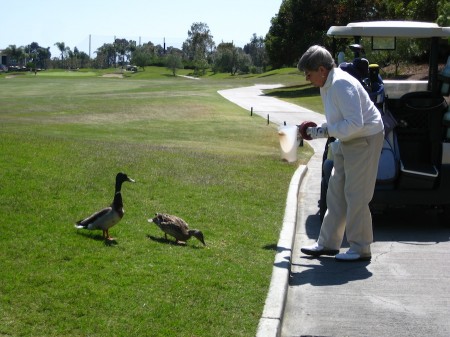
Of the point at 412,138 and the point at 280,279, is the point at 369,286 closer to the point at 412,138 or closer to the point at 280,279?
the point at 280,279

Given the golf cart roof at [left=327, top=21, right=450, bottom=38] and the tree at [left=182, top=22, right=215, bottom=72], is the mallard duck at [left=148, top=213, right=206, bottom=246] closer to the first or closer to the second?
the golf cart roof at [left=327, top=21, right=450, bottom=38]

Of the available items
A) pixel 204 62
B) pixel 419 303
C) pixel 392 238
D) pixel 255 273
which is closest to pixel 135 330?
pixel 255 273

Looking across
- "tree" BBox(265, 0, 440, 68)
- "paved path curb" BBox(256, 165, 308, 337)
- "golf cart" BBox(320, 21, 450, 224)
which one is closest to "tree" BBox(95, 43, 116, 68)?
"tree" BBox(265, 0, 440, 68)

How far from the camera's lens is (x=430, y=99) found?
9.41m

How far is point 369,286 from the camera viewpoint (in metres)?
7.13

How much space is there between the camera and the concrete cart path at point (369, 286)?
6.02 meters

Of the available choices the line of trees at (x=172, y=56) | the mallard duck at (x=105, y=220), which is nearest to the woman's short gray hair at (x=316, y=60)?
the mallard duck at (x=105, y=220)

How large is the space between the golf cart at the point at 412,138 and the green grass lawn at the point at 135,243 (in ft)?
4.70

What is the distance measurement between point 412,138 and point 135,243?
12.7ft

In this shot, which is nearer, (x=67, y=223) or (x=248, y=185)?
(x=67, y=223)

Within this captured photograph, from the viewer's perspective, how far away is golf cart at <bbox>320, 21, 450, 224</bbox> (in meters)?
9.13

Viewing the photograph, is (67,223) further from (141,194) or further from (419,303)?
(419,303)

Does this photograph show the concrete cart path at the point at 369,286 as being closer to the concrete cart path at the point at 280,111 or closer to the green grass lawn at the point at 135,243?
the green grass lawn at the point at 135,243

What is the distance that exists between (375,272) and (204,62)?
115 metres
